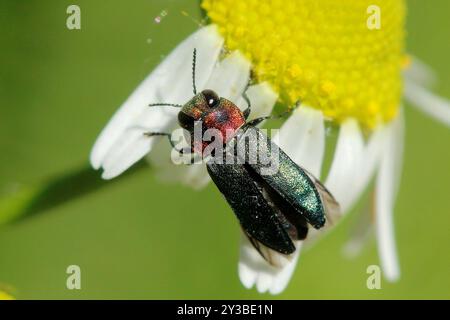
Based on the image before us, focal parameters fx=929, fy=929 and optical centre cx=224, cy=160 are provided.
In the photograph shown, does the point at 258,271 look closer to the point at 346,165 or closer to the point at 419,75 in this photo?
the point at 346,165

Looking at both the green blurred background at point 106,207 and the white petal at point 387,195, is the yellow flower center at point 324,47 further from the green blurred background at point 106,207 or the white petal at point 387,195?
the green blurred background at point 106,207

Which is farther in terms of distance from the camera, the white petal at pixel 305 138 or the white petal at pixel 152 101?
the white petal at pixel 305 138

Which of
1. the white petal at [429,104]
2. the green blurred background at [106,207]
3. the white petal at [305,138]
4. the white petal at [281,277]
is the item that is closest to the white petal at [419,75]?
the white petal at [429,104]

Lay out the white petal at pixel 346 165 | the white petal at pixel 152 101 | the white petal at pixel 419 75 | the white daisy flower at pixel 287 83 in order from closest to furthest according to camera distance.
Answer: the white petal at pixel 152 101 → the white daisy flower at pixel 287 83 → the white petal at pixel 346 165 → the white petal at pixel 419 75

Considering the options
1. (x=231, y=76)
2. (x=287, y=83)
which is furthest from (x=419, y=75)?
(x=231, y=76)

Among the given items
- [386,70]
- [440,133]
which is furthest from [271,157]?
[440,133]

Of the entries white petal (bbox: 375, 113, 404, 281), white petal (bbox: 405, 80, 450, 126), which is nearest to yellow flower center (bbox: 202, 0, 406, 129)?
white petal (bbox: 375, 113, 404, 281)
